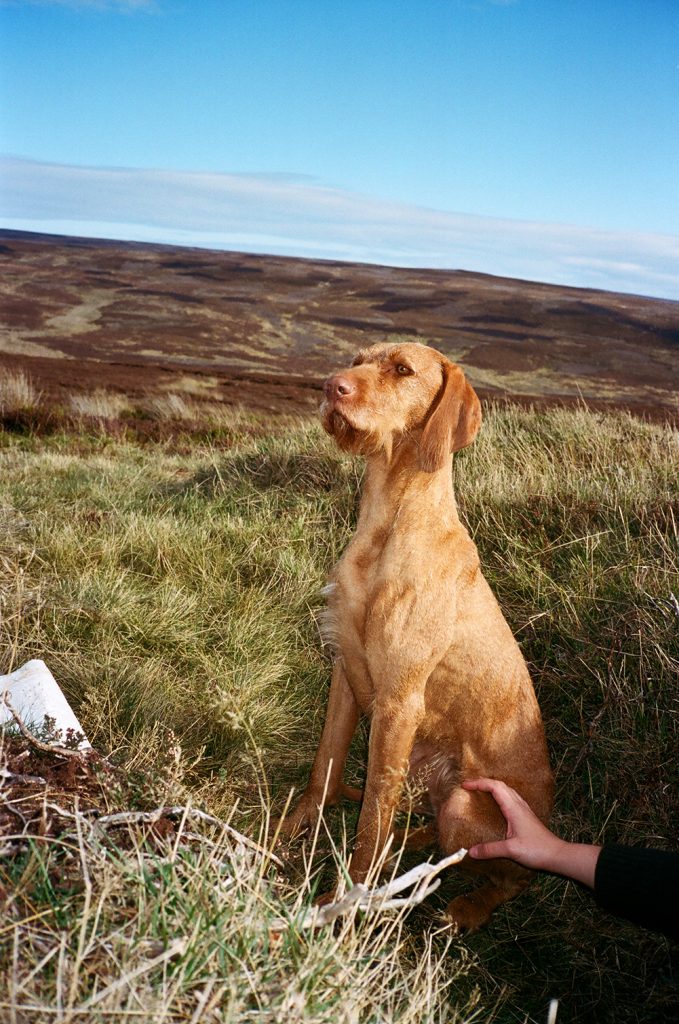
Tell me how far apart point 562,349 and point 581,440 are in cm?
2364

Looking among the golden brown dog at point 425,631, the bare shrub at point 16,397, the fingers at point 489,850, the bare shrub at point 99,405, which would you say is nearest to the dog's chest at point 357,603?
the golden brown dog at point 425,631

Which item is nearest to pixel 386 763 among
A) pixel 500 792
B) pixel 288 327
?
pixel 500 792

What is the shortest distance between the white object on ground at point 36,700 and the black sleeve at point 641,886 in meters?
1.78

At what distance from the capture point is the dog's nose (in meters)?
2.66

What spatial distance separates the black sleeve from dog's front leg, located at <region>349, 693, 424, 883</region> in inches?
28.6

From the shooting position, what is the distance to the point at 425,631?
2768mm

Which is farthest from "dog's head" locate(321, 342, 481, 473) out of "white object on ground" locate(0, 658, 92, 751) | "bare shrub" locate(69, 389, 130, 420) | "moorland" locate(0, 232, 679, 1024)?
"bare shrub" locate(69, 389, 130, 420)

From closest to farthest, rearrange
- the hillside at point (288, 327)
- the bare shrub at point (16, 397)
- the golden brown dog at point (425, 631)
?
1. the golden brown dog at point (425, 631)
2. the bare shrub at point (16, 397)
3. the hillside at point (288, 327)

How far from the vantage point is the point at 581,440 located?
22.6 feet

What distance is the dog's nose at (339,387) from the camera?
2.66 metres

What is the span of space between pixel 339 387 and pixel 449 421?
43 centimetres

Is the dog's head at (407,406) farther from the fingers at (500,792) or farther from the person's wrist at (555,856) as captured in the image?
the person's wrist at (555,856)

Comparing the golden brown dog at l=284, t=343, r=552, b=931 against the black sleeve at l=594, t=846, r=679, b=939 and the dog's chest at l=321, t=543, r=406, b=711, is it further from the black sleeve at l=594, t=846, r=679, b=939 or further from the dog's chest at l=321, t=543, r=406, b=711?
the black sleeve at l=594, t=846, r=679, b=939

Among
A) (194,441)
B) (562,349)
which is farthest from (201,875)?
(562,349)
